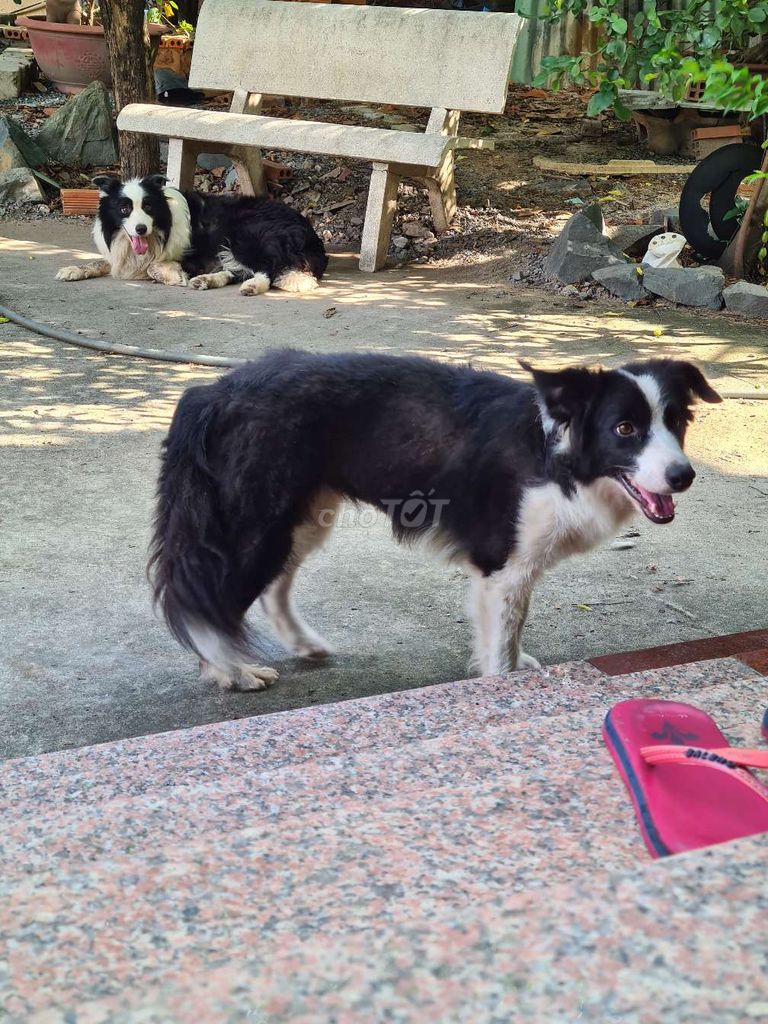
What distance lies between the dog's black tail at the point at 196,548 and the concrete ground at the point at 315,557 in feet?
0.71

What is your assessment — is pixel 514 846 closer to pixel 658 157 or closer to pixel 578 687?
pixel 578 687

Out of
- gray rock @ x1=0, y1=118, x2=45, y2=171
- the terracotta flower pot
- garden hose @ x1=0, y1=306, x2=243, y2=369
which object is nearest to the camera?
garden hose @ x1=0, y1=306, x2=243, y2=369

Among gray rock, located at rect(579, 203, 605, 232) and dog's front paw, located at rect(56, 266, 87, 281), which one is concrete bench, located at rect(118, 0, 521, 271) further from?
dog's front paw, located at rect(56, 266, 87, 281)

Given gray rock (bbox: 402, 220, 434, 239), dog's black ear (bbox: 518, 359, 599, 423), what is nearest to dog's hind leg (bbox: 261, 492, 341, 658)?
dog's black ear (bbox: 518, 359, 599, 423)

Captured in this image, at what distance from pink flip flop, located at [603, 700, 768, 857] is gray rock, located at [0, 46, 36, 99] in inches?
502

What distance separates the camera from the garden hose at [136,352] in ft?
18.9

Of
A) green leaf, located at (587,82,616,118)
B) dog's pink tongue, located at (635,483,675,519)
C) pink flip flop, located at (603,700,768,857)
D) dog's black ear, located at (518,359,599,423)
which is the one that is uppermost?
green leaf, located at (587,82,616,118)

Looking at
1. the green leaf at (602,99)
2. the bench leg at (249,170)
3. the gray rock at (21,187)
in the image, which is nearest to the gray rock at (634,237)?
the green leaf at (602,99)

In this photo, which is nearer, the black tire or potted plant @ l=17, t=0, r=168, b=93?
the black tire

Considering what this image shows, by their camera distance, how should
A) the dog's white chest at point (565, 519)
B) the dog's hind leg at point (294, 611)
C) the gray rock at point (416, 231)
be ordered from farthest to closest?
the gray rock at point (416, 231) < the dog's hind leg at point (294, 611) < the dog's white chest at point (565, 519)

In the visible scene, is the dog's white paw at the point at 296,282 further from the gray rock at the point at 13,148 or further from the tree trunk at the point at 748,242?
the gray rock at the point at 13,148

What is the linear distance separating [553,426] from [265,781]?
1.40 meters

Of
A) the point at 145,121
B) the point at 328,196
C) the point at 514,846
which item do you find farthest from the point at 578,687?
the point at 328,196

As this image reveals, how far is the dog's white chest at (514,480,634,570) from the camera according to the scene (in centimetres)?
303
